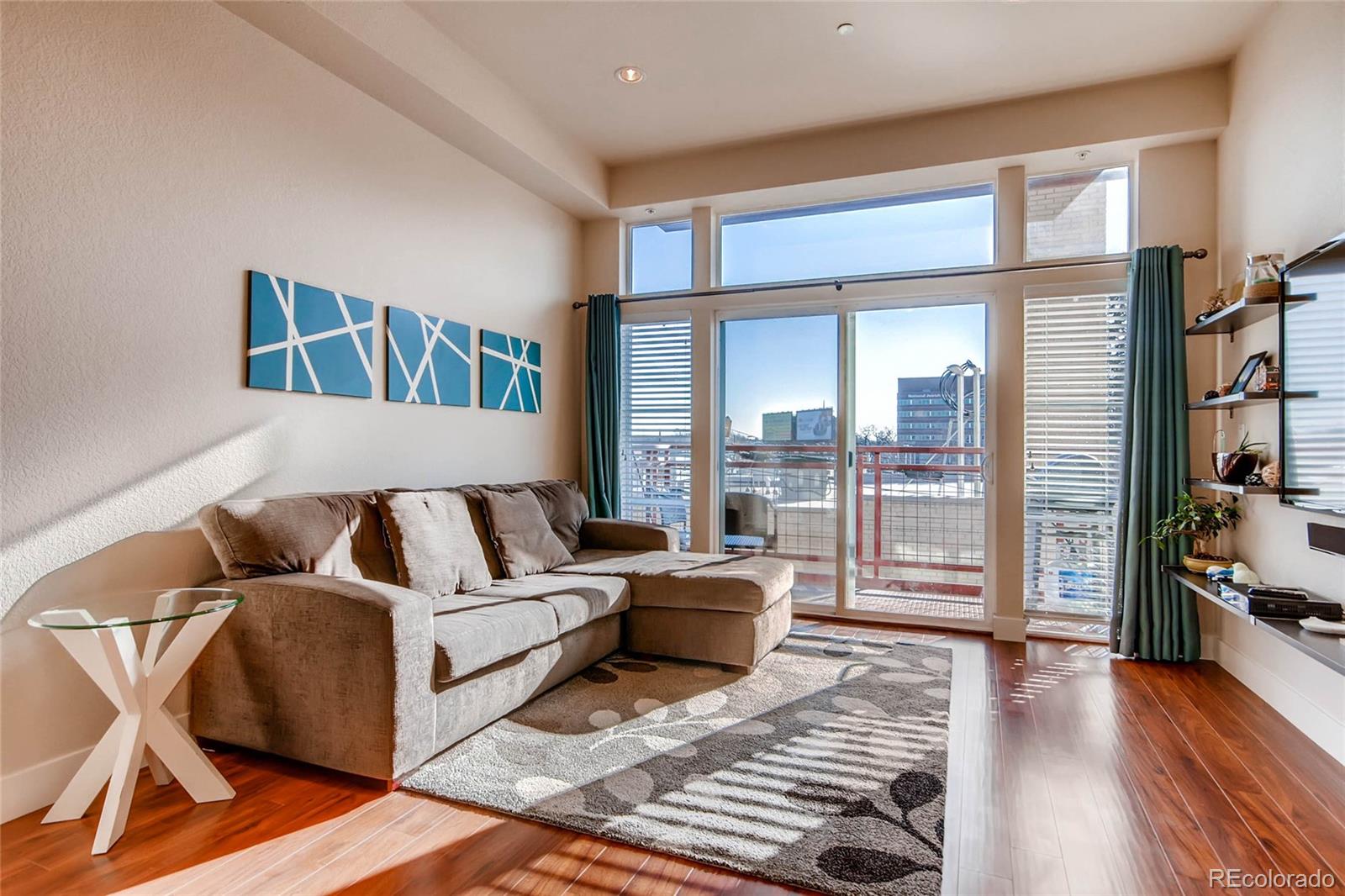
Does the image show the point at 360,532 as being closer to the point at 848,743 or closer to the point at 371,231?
the point at 371,231

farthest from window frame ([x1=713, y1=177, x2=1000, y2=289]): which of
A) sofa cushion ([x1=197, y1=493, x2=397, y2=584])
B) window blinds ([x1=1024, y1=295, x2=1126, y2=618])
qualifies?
sofa cushion ([x1=197, y1=493, x2=397, y2=584])

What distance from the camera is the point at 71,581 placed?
2.18 meters

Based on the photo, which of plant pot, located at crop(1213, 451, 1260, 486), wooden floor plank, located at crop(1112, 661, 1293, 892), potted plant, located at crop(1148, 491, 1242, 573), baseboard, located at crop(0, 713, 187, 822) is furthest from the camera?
potted plant, located at crop(1148, 491, 1242, 573)

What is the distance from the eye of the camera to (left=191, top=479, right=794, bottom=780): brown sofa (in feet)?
7.08

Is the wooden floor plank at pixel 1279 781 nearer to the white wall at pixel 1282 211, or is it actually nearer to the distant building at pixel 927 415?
the white wall at pixel 1282 211

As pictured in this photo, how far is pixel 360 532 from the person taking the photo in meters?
2.87

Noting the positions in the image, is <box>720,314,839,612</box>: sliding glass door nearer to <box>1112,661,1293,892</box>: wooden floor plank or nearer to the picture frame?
<box>1112,661,1293,892</box>: wooden floor plank

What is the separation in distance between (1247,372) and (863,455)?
6.36 feet

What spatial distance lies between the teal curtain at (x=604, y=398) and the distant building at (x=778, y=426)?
40.4 inches

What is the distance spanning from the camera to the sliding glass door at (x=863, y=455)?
14.0ft

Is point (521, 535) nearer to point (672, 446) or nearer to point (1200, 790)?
point (672, 446)

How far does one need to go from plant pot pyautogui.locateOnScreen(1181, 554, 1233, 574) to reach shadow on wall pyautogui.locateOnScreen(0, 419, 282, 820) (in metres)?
4.28

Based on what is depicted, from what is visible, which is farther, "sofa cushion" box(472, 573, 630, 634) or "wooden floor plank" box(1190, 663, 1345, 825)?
"sofa cushion" box(472, 573, 630, 634)

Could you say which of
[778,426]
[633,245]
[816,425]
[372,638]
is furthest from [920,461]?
[372,638]
